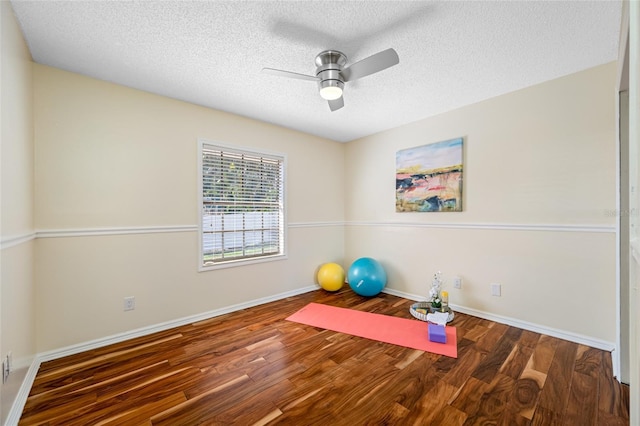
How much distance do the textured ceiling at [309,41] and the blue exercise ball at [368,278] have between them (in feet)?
7.21

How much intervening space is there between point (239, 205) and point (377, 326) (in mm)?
2158

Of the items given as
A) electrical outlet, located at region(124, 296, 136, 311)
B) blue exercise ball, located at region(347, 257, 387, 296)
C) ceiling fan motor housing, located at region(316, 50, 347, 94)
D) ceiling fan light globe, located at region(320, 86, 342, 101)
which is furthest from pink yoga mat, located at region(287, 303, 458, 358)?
ceiling fan motor housing, located at region(316, 50, 347, 94)

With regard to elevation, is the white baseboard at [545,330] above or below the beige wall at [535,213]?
below

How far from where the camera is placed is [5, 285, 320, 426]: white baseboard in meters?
1.59

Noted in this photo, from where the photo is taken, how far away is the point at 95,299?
7.64 ft

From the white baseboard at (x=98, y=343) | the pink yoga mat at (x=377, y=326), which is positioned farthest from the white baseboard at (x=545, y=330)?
the white baseboard at (x=98, y=343)

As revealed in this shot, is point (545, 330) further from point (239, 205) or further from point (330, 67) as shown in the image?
point (239, 205)

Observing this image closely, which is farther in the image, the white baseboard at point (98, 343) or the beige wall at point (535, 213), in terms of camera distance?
the beige wall at point (535, 213)

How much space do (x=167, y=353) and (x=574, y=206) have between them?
3.83 metres

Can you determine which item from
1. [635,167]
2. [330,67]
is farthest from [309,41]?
[635,167]

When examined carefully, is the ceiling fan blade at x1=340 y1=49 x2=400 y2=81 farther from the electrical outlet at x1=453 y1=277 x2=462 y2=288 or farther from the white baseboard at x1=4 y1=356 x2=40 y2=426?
the white baseboard at x1=4 y1=356 x2=40 y2=426

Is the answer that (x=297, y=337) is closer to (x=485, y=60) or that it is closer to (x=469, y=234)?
(x=469, y=234)

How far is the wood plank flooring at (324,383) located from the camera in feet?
5.08

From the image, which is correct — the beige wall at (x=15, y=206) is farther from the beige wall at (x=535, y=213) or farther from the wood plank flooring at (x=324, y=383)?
the beige wall at (x=535, y=213)
